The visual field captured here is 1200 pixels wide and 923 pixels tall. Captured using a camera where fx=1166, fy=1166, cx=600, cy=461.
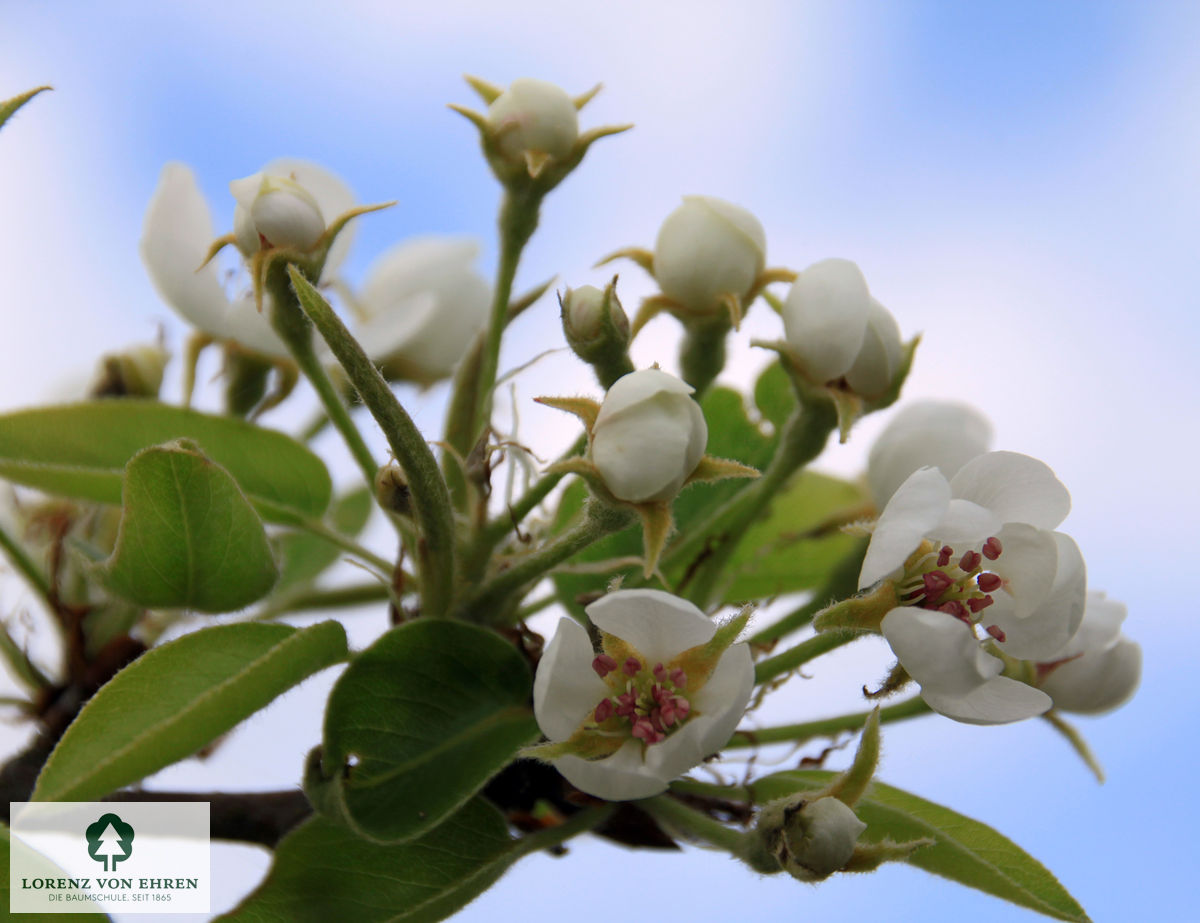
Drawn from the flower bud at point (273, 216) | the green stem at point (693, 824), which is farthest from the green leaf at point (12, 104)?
the green stem at point (693, 824)

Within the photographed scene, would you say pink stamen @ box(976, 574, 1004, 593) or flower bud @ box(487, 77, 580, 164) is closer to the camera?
pink stamen @ box(976, 574, 1004, 593)

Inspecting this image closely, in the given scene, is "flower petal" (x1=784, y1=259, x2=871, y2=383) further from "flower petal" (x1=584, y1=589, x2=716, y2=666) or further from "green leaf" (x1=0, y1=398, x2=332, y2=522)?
"green leaf" (x1=0, y1=398, x2=332, y2=522)

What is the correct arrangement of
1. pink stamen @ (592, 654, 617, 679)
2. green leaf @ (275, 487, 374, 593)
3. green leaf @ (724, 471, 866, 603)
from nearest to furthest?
pink stamen @ (592, 654, 617, 679)
green leaf @ (724, 471, 866, 603)
green leaf @ (275, 487, 374, 593)

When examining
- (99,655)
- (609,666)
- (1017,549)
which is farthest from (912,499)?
(99,655)

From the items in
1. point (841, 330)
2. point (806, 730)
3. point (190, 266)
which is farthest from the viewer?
point (190, 266)

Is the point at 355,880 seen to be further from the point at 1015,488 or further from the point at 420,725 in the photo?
the point at 1015,488

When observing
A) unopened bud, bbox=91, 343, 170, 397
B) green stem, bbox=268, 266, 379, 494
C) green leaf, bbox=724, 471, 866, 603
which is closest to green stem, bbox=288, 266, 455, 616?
green stem, bbox=268, 266, 379, 494

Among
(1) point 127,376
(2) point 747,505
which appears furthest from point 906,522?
(1) point 127,376
